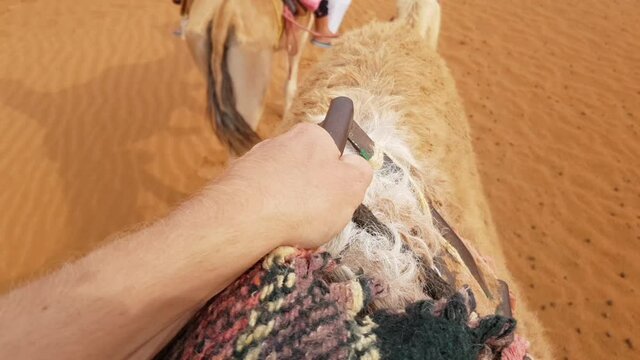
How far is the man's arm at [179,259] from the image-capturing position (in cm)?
78

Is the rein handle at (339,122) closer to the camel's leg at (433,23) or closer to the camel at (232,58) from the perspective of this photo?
the camel's leg at (433,23)

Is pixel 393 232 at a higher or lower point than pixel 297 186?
lower

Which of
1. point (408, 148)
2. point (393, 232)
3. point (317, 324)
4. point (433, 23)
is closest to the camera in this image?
point (317, 324)

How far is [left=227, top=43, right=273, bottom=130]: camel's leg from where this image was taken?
167 inches

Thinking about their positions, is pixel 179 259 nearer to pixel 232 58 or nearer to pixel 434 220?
pixel 434 220

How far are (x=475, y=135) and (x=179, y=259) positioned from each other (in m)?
5.45

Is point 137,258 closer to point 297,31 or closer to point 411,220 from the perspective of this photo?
point 411,220

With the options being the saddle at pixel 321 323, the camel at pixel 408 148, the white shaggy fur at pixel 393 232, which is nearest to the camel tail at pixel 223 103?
the camel at pixel 408 148

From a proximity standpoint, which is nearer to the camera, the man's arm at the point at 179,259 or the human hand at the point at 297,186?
the man's arm at the point at 179,259

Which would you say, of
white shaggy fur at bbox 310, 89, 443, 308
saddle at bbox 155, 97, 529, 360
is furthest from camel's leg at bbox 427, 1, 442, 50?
saddle at bbox 155, 97, 529, 360

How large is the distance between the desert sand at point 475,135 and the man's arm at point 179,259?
11.8ft

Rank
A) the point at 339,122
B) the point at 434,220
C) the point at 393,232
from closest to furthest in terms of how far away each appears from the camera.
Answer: the point at 339,122 → the point at 393,232 → the point at 434,220

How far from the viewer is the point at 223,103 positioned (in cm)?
418

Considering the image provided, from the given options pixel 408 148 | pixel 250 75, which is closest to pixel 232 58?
pixel 250 75
